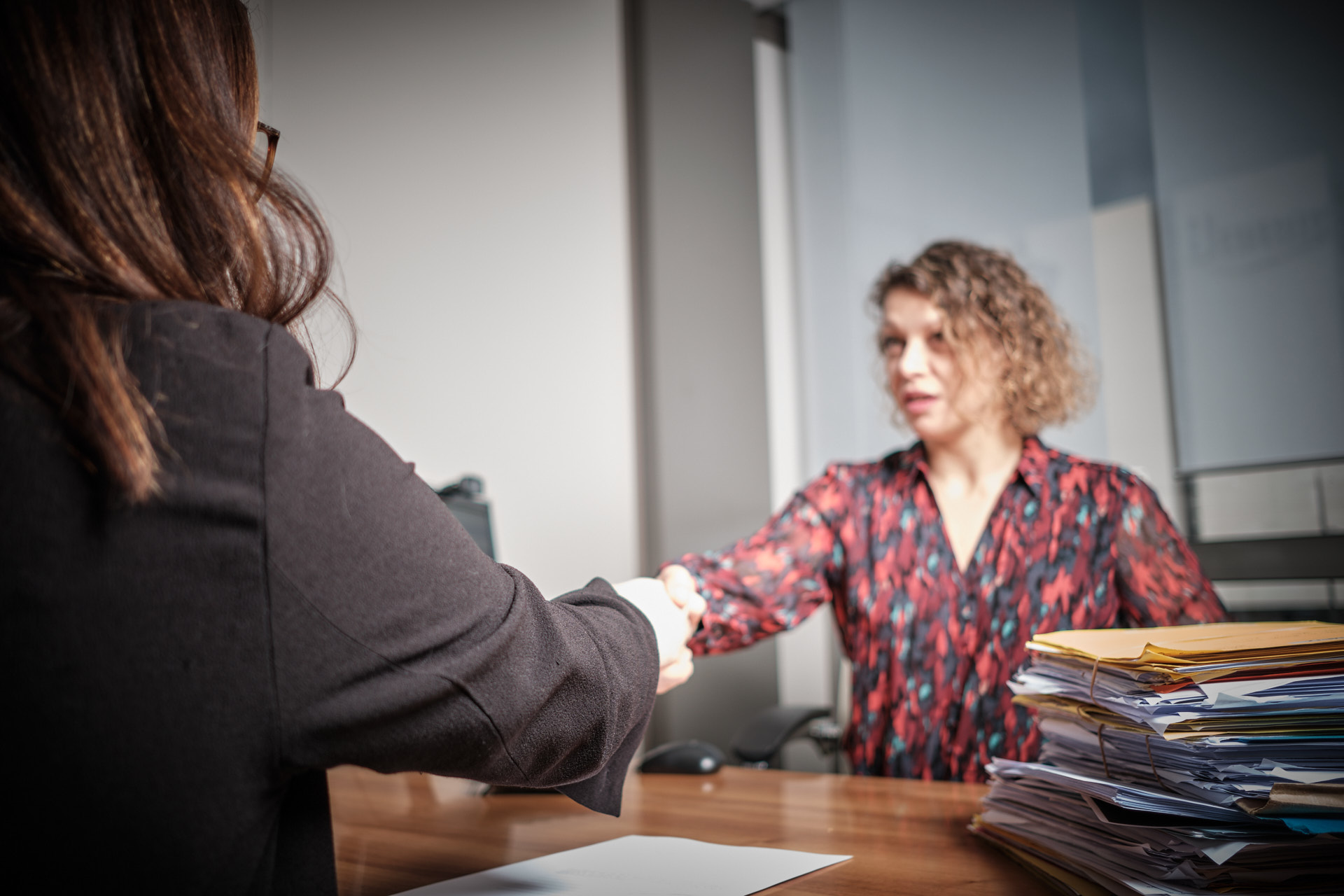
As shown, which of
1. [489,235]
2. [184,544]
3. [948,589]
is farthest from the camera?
[489,235]

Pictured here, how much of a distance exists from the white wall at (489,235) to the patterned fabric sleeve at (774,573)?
2.38ft

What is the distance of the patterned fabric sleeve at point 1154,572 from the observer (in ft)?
4.45

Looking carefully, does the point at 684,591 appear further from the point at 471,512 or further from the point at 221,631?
the point at 221,631

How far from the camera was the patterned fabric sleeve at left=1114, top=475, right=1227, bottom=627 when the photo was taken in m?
1.36

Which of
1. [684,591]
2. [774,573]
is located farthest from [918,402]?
[684,591]

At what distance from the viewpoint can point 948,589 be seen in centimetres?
157

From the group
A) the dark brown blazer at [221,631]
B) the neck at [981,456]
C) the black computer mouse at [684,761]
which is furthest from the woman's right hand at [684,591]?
the dark brown blazer at [221,631]

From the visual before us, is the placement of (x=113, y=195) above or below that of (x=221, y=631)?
above

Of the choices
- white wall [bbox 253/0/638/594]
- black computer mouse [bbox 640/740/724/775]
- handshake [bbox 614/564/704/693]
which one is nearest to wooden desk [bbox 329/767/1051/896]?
black computer mouse [bbox 640/740/724/775]

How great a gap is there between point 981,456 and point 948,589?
0.93 feet

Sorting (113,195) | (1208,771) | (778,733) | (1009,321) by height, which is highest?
(1009,321)

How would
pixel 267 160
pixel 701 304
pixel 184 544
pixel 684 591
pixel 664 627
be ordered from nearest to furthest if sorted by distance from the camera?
pixel 184 544 → pixel 267 160 → pixel 664 627 → pixel 684 591 → pixel 701 304

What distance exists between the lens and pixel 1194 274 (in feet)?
6.63

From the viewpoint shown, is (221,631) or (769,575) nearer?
(221,631)
